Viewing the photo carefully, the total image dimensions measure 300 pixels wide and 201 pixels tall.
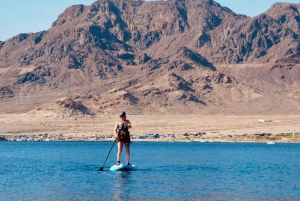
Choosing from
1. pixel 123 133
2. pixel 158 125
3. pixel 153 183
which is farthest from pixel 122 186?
pixel 158 125

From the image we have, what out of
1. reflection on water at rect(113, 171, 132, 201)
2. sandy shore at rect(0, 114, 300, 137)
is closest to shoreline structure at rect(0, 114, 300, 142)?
sandy shore at rect(0, 114, 300, 137)

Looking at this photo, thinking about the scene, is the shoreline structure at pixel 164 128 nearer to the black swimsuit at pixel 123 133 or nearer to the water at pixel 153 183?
the water at pixel 153 183

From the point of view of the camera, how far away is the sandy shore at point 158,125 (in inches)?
5867

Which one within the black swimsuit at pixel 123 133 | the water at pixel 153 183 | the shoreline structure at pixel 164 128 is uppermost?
the shoreline structure at pixel 164 128

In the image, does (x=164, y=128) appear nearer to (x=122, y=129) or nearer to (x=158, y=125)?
(x=158, y=125)

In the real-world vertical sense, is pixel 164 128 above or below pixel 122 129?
above

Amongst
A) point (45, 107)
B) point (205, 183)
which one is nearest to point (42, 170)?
point (205, 183)

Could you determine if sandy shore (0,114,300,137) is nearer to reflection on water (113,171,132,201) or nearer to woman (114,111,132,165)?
reflection on water (113,171,132,201)

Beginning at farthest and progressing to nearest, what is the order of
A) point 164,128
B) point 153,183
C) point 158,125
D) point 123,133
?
point 158,125, point 164,128, point 123,133, point 153,183

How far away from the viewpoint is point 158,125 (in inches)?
6634

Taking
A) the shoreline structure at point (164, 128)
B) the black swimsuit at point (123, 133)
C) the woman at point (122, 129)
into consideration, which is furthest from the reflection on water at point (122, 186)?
the shoreline structure at point (164, 128)

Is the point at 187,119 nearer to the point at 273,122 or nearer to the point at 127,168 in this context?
the point at 273,122

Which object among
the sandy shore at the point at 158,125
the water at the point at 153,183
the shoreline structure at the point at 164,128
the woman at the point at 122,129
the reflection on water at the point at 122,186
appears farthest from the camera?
the sandy shore at the point at 158,125

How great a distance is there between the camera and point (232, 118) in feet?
598
